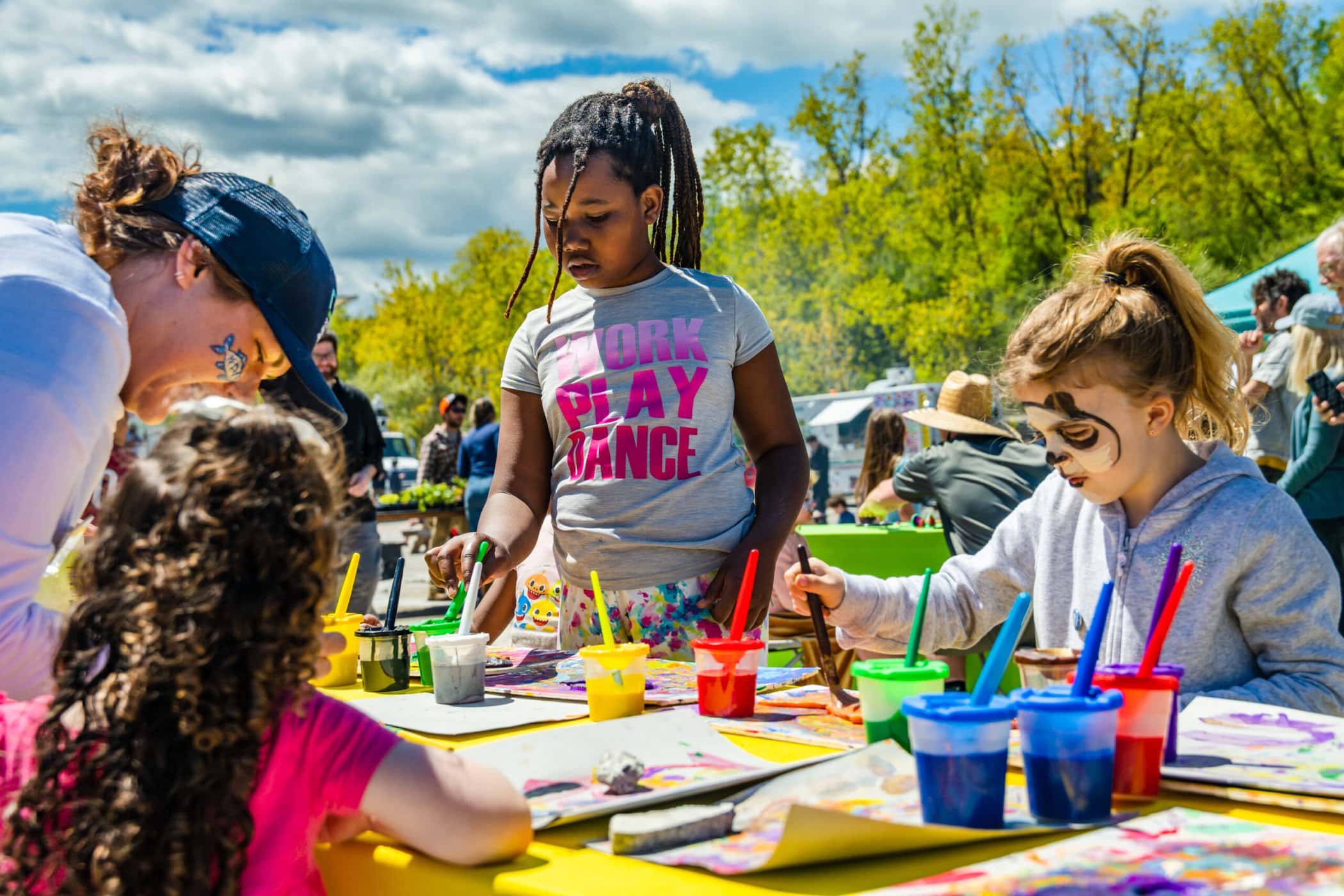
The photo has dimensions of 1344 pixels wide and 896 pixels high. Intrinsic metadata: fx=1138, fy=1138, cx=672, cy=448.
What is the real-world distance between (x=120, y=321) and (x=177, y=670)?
2.07 ft

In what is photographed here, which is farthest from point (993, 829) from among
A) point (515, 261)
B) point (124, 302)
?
point (515, 261)

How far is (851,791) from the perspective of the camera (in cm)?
120

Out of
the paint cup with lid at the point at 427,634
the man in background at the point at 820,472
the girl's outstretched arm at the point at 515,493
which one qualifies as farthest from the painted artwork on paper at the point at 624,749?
the man in background at the point at 820,472

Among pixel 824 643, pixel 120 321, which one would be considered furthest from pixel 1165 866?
pixel 120 321

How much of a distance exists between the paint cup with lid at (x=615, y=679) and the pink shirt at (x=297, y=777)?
598mm

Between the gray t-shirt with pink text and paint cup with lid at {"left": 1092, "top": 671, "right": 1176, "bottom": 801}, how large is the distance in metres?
1.24

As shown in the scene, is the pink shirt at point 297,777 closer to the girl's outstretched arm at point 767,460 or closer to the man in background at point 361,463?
the girl's outstretched arm at point 767,460

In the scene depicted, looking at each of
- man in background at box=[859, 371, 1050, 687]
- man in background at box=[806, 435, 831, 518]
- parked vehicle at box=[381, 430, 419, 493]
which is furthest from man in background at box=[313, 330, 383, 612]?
parked vehicle at box=[381, 430, 419, 493]

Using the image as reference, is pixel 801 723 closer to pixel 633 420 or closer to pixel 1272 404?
pixel 633 420

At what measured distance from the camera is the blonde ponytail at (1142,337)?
74.1 inches

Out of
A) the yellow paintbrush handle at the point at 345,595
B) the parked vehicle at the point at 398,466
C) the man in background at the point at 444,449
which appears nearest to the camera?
the yellow paintbrush handle at the point at 345,595

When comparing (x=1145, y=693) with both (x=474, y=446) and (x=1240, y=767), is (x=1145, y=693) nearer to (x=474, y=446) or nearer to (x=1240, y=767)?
(x=1240, y=767)

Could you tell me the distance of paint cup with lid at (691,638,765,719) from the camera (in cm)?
166

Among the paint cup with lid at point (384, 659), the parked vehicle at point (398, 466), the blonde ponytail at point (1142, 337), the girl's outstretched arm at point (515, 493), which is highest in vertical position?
the parked vehicle at point (398, 466)
